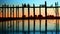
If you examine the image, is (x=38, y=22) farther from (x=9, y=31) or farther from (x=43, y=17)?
(x=9, y=31)

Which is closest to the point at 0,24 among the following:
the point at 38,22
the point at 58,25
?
the point at 38,22

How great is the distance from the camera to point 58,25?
55.3ft

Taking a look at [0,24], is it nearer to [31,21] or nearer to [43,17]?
[31,21]

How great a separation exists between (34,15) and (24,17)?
914mm

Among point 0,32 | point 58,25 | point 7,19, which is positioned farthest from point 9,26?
point 58,25

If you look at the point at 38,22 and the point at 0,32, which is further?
the point at 38,22

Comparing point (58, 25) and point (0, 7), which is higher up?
point (0, 7)

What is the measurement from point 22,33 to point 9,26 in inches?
87.4

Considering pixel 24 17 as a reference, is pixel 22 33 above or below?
below

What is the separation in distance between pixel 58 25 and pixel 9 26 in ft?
13.2

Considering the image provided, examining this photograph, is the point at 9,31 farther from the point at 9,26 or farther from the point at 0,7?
the point at 0,7

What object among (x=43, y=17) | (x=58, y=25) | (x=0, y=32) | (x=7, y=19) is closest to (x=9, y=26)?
(x=7, y=19)

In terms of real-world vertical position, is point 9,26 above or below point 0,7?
below

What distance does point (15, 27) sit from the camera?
16484mm
